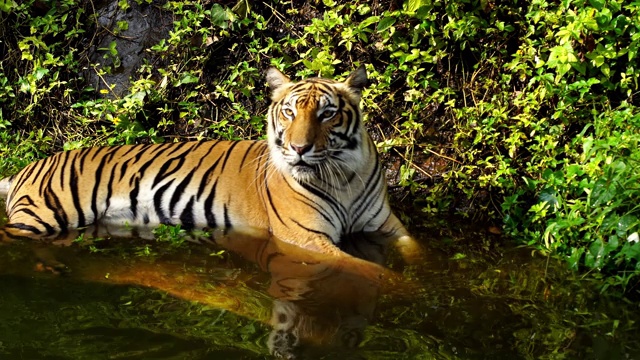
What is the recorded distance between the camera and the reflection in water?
137 inches

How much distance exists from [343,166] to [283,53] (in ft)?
7.48

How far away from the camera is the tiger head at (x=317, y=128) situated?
4602 millimetres

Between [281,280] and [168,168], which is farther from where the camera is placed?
[168,168]

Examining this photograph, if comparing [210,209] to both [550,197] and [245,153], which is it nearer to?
[245,153]

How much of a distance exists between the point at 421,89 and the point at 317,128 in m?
1.91

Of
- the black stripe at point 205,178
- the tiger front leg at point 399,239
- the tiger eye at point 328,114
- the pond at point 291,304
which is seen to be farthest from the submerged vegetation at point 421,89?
the tiger eye at point 328,114

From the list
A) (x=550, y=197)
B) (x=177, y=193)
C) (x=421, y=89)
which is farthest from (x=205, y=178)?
(x=550, y=197)

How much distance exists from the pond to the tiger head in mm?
532

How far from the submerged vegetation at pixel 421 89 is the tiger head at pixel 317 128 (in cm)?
112

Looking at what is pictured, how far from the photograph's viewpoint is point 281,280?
4.23m

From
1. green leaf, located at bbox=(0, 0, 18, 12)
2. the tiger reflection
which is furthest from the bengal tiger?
green leaf, located at bbox=(0, 0, 18, 12)

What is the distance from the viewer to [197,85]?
7020 millimetres

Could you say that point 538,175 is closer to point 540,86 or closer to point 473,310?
point 540,86

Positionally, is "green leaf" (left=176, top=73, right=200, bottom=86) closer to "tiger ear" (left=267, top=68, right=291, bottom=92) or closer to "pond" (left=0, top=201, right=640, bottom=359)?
"tiger ear" (left=267, top=68, right=291, bottom=92)
